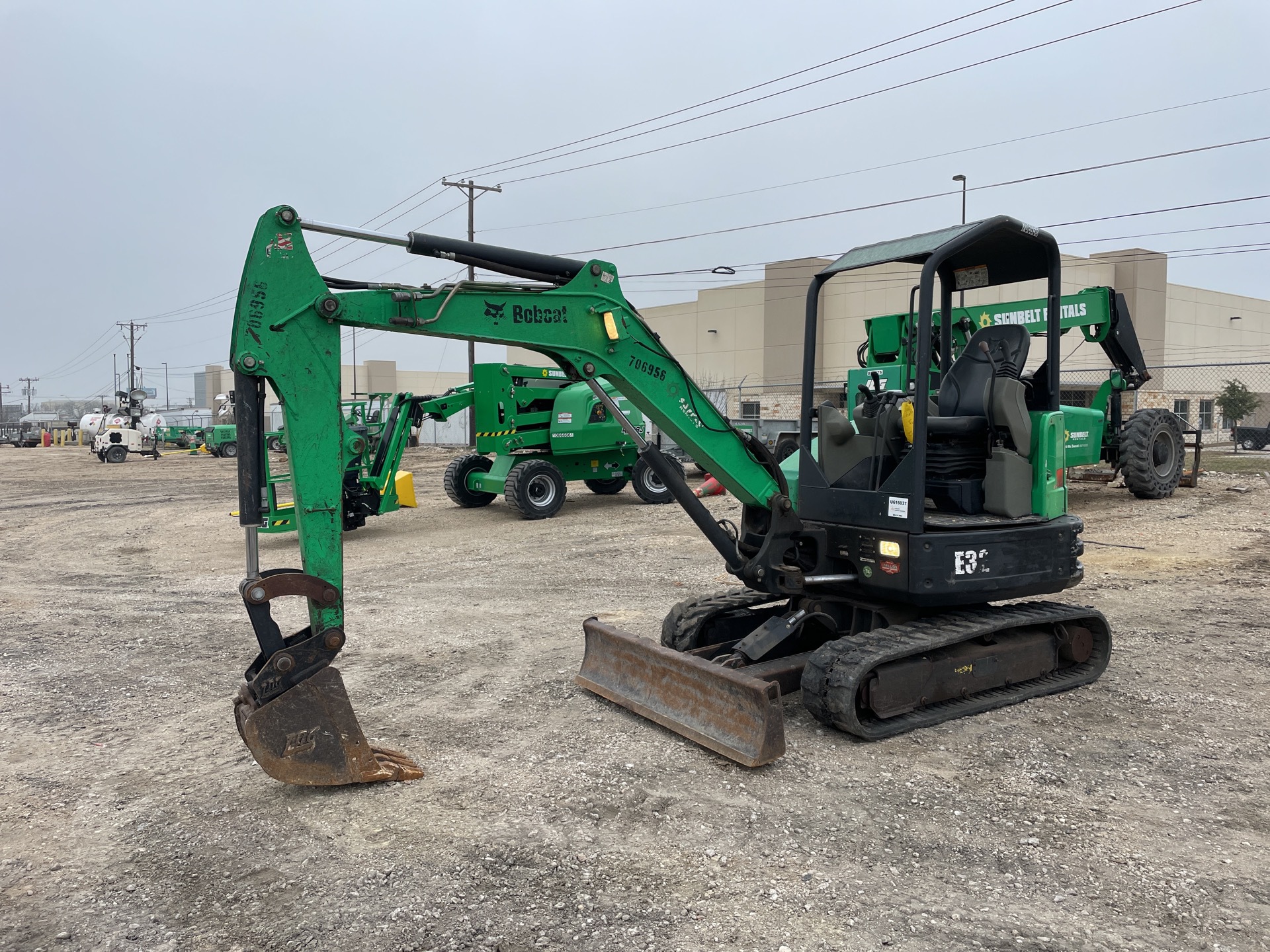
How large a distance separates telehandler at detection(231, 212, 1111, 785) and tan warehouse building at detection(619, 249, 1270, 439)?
77.5ft

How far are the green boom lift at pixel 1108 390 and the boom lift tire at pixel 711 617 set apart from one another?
6098 millimetres

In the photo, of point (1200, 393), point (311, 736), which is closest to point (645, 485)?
point (311, 736)

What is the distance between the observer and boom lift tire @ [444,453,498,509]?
15930mm

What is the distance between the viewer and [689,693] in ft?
16.6

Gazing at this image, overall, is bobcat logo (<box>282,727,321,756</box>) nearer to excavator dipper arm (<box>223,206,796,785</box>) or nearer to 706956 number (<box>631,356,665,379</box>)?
excavator dipper arm (<box>223,206,796,785</box>)

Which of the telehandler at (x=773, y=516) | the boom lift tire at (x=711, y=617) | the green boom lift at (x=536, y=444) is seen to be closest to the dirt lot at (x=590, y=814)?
the telehandler at (x=773, y=516)

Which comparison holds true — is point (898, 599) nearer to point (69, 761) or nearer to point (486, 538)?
point (69, 761)

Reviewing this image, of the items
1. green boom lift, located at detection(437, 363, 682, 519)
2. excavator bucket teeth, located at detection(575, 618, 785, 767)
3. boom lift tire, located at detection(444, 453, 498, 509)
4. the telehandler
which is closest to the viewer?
Result: the telehandler

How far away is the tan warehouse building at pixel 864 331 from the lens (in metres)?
34.0

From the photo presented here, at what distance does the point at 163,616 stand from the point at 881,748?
6.52m

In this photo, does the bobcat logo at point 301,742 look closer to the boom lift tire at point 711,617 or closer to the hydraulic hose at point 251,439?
the hydraulic hose at point 251,439

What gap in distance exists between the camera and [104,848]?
392 cm

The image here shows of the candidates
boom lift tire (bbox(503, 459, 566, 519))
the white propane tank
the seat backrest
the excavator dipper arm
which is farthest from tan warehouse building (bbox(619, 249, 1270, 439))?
the excavator dipper arm

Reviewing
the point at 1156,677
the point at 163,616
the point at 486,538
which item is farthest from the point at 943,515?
the point at 486,538
